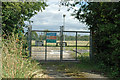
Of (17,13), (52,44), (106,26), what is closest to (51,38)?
(52,44)

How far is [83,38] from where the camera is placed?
9078 mm

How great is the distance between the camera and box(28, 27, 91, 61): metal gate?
8738 mm

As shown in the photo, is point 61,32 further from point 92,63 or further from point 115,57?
point 115,57

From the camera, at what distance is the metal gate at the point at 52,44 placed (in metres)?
8.74

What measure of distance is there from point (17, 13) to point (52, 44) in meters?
3.75

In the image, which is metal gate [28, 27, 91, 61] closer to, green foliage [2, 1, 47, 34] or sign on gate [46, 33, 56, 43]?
sign on gate [46, 33, 56, 43]

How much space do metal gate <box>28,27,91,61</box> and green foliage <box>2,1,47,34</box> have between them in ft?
7.99

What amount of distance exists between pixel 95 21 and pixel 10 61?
444 centimetres

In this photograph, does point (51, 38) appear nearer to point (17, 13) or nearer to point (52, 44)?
point (52, 44)

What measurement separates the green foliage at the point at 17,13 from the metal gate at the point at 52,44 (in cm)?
243

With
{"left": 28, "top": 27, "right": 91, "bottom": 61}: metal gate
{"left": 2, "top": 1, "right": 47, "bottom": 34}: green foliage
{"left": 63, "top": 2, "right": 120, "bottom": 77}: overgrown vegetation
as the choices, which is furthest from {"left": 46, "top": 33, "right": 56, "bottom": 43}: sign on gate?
{"left": 2, "top": 1, "right": 47, "bottom": 34}: green foliage

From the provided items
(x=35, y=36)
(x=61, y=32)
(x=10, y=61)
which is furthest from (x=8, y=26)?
(x=61, y=32)

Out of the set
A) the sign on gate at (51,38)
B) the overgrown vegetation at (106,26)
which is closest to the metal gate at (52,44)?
the sign on gate at (51,38)

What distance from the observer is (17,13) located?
5855mm
